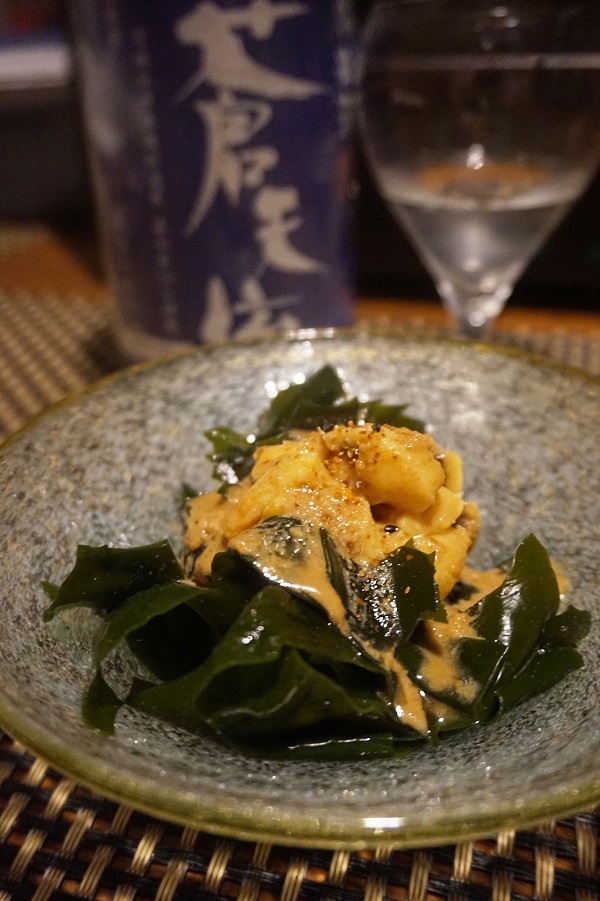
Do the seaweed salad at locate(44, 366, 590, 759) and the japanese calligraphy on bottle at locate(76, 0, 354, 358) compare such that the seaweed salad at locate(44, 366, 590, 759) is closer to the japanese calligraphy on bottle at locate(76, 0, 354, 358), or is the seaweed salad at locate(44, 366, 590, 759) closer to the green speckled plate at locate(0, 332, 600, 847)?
the green speckled plate at locate(0, 332, 600, 847)

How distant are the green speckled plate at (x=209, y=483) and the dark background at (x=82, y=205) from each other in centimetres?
98

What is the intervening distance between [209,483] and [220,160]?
2.26 feet

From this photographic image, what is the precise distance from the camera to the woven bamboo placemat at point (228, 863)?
69 centimetres

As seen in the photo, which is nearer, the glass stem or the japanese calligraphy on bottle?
the japanese calligraphy on bottle

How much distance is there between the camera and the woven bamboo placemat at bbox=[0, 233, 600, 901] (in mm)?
686

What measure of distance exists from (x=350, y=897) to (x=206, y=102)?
1200 mm

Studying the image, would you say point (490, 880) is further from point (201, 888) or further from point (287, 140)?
point (287, 140)

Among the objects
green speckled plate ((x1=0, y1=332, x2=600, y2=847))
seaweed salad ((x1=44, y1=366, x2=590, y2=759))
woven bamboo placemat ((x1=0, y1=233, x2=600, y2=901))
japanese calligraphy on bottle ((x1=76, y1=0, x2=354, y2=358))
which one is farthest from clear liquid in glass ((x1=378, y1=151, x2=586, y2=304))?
woven bamboo placemat ((x1=0, y1=233, x2=600, y2=901))

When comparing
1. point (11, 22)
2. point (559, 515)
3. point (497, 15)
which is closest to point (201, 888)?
point (559, 515)

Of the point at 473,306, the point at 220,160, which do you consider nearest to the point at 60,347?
the point at 220,160

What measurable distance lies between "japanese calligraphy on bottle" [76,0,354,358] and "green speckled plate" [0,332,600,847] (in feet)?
1.44

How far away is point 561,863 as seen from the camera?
71 centimetres

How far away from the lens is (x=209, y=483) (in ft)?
3.31

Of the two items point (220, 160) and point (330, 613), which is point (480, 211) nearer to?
point (220, 160)
